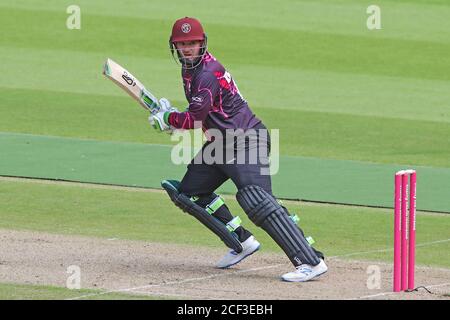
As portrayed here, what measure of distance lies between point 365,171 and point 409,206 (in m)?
5.62

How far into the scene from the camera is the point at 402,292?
9531 millimetres

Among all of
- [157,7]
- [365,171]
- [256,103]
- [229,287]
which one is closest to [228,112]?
[229,287]

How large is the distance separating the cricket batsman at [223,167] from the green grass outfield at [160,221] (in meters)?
1.11

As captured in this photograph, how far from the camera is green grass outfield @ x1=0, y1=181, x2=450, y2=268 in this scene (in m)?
11.6

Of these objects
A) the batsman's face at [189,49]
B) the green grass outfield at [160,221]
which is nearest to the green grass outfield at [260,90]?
the green grass outfield at [160,221]

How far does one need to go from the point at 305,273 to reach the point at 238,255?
31.8 inches

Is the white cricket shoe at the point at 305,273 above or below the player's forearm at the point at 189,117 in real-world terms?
below

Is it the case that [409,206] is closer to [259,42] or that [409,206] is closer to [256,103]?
[256,103]

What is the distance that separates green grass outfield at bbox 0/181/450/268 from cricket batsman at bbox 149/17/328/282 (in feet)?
3.65

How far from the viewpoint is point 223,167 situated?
10.2m

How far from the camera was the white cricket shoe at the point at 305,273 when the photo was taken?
9.91 metres

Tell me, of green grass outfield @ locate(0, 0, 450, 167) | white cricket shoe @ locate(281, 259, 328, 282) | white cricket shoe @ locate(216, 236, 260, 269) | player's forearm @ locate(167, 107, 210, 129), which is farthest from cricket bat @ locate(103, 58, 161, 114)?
green grass outfield @ locate(0, 0, 450, 167)

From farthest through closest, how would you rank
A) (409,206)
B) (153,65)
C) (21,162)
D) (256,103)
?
1. (153,65)
2. (256,103)
3. (21,162)
4. (409,206)

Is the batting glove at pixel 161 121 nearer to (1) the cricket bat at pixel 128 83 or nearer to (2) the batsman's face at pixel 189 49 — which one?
(1) the cricket bat at pixel 128 83
